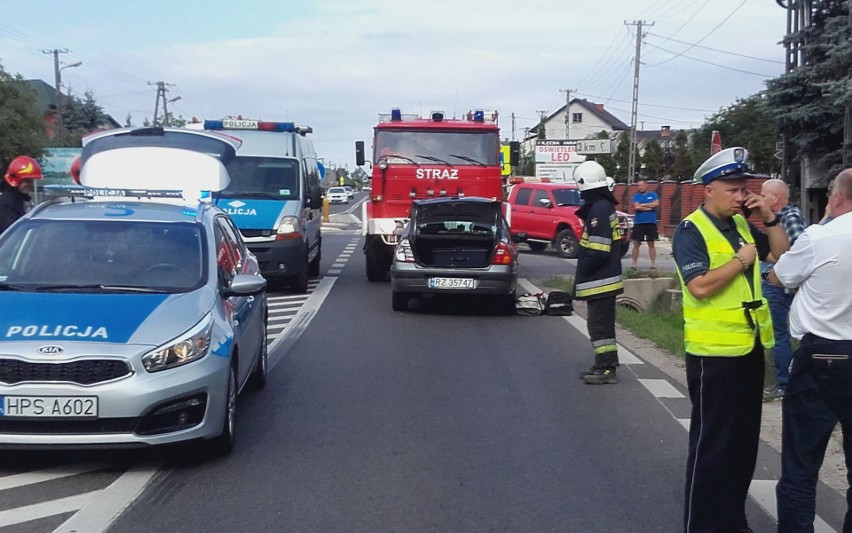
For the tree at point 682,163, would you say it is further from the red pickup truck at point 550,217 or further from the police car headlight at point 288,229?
the police car headlight at point 288,229

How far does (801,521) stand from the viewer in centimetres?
483

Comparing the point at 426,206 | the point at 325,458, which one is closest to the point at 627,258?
the point at 426,206

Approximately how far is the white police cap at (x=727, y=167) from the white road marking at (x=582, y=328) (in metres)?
6.24

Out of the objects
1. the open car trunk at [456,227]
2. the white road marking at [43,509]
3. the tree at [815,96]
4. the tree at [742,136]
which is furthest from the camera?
the tree at [742,136]

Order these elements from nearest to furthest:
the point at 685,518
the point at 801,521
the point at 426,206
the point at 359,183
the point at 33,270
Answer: the point at 801,521
the point at 685,518
the point at 33,270
the point at 426,206
the point at 359,183

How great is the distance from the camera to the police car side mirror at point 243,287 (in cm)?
751

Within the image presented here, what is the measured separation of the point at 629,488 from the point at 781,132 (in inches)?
785

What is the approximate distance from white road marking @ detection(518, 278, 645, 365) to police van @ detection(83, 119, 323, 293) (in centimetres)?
413

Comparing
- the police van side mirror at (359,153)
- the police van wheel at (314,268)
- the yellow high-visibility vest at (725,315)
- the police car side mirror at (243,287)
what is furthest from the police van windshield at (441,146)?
the yellow high-visibility vest at (725,315)

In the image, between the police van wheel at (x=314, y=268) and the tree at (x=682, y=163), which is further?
the tree at (x=682, y=163)

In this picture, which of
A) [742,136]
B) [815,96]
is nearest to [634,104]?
[742,136]

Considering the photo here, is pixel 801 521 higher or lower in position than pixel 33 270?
lower

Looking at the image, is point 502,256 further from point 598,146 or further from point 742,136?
point 742,136

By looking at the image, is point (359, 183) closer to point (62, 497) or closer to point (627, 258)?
point (627, 258)
